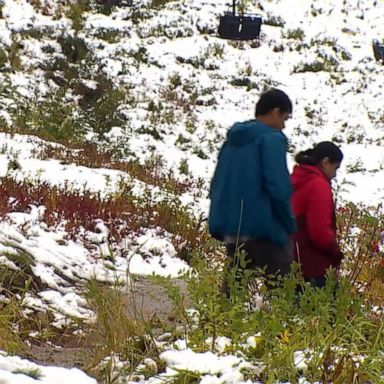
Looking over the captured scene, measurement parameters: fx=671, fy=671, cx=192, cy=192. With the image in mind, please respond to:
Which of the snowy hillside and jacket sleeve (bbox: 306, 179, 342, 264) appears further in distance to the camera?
the snowy hillside

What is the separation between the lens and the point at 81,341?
350 centimetres

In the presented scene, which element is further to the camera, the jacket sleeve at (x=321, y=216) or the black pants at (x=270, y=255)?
the jacket sleeve at (x=321, y=216)

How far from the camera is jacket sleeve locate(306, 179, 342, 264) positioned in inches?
155

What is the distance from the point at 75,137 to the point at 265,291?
30.1ft

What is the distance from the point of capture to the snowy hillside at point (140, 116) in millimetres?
5754

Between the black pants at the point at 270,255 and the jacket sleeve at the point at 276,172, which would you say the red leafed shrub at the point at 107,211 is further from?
the jacket sleeve at the point at 276,172

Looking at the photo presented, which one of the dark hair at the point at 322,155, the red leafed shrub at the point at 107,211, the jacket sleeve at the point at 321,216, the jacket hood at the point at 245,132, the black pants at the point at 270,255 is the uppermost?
the jacket hood at the point at 245,132

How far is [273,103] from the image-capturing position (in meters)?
3.88

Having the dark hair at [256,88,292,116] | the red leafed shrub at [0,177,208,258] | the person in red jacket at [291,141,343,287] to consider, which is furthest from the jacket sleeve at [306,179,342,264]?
the red leafed shrub at [0,177,208,258]

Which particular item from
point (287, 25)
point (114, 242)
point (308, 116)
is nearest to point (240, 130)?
point (114, 242)

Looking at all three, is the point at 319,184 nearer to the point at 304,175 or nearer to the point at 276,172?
the point at 304,175

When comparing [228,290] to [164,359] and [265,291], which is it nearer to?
[265,291]

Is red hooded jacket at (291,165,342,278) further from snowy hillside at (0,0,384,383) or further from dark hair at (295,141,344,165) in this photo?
snowy hillside at (0,0,384,383)

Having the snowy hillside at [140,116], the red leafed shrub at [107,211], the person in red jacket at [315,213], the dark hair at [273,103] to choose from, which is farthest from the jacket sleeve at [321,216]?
the red leafed shrub at [107,211]
